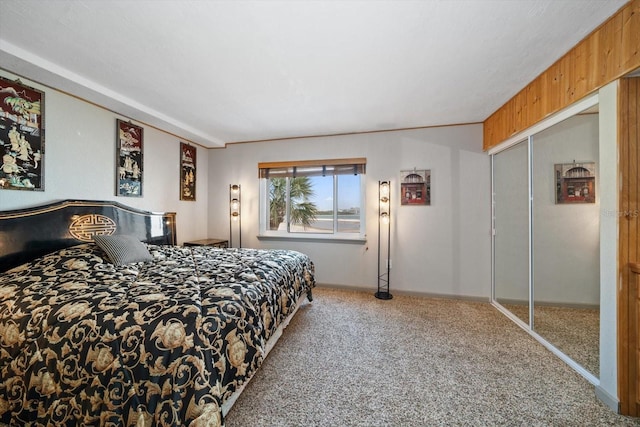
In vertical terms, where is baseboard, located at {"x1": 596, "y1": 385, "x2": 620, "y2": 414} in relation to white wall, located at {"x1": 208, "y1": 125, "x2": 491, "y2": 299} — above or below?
below

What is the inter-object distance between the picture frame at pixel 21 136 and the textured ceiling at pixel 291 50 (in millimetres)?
178

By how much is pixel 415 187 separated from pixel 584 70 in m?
2.03

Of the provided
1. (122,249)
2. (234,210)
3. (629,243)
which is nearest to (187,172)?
(234,210)

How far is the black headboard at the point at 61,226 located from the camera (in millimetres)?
1972

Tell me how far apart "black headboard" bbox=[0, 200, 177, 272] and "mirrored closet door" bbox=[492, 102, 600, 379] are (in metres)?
4.39

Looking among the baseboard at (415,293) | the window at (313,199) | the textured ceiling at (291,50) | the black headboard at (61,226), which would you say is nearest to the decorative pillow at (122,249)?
the black headboard at (61,226)

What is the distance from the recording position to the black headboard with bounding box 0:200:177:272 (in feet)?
6.47

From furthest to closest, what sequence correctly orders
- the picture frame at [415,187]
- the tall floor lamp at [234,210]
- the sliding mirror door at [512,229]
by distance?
the tall floor lamp at [234,210] → the picture frame at [415,187] → the sliding mirror door at [512,229]

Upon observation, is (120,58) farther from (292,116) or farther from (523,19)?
(523,19)

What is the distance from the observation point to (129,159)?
3.08 meters

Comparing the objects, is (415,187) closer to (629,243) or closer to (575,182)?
(575,182)

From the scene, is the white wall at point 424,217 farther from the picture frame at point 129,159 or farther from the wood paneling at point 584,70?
the picture frame at point 129,159

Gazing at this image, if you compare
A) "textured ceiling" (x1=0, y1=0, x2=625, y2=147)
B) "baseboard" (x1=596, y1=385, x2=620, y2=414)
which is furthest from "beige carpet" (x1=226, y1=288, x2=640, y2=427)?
"textured ceiling" (x1=0, y1=0, x2=625, y2=147)

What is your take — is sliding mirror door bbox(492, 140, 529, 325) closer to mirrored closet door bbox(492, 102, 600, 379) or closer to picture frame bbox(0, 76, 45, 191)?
mirrored closet door bbox(492, 102, 600, 379)
